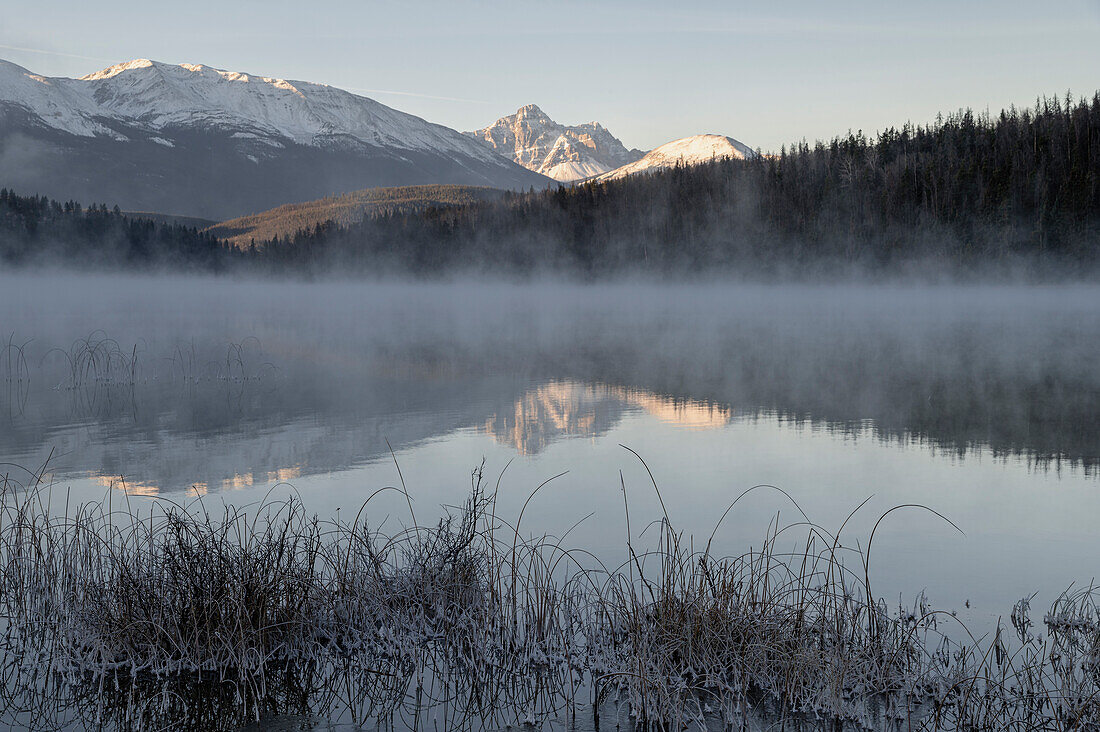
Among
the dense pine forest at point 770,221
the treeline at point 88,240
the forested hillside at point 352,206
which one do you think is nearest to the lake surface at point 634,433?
the dense pine forest at point 770,221

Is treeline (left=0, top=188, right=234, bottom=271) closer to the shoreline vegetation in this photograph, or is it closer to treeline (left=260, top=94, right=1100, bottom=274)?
treeline (left=260, top=94, right=1100, bottom=274)

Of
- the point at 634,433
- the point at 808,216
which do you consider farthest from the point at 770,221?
the point at 634,433

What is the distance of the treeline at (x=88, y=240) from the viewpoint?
11825 centimetres

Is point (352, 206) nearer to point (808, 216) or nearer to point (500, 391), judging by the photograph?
point (808, 216)

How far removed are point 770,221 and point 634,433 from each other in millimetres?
98803

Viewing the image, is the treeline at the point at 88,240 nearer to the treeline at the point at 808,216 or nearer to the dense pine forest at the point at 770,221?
the dense pine forest at the point at 770,221

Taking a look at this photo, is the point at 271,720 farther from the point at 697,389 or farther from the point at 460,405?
the point at 697,389

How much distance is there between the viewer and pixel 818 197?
349 ft

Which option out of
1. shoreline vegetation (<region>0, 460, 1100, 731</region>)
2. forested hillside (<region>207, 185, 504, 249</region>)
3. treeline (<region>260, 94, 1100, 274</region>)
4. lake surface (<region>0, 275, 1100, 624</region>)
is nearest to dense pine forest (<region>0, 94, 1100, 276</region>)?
treeline (<region>260, 94, 1100, 274</region>)

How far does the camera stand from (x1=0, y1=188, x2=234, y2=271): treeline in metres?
118

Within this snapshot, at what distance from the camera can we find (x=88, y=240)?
412 feet

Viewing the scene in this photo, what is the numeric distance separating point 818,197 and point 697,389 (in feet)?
303

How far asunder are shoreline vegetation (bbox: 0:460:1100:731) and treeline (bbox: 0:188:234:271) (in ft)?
431

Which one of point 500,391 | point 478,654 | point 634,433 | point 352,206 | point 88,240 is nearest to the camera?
point 478,654
